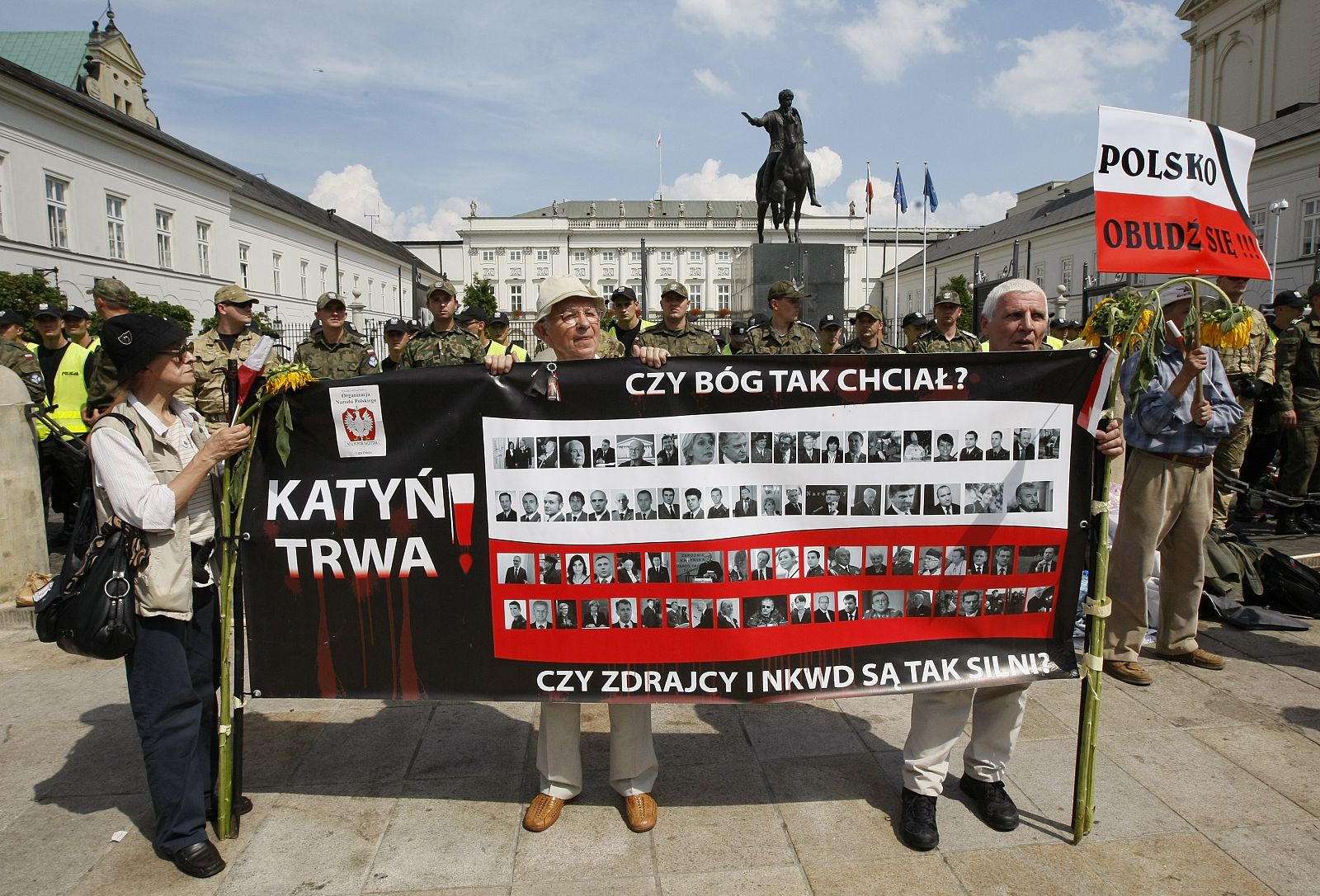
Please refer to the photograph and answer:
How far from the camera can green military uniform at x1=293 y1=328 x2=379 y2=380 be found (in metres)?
6.46

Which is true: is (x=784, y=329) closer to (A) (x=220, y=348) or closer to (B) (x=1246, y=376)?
(B) (x=1246, y=376)

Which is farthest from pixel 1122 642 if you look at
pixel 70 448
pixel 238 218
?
pixel 238 218

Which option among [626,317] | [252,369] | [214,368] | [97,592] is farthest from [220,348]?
[626,317]

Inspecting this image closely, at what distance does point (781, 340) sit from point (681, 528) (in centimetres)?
453

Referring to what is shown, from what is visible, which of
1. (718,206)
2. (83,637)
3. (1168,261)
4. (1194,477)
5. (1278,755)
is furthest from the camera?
(718,206)

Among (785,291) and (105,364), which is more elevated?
(785,291)

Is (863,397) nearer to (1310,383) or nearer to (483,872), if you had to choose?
(483,872)

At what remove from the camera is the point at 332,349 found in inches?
260

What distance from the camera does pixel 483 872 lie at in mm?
2732

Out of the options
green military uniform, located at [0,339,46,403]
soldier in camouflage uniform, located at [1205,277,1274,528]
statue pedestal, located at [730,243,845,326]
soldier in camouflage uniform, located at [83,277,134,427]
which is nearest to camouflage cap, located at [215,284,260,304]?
soldier in camouflage uniform, located at [83,277,134,427]

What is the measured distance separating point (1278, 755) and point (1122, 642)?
0.95m

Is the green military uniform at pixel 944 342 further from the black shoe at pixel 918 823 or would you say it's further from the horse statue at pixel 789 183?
the horse statue at pixel 789 183

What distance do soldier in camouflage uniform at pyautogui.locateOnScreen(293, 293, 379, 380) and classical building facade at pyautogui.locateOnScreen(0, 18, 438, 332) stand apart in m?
9.46

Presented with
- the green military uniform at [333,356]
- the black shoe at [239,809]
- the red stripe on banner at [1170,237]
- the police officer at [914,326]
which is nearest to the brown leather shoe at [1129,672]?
the red stripe on banner at [1170,237]
